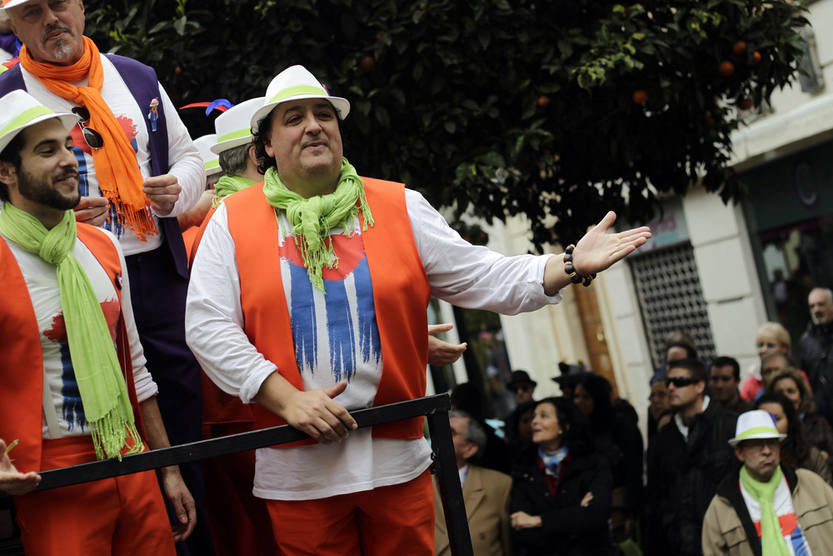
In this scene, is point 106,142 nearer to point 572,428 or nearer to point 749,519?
point 572,428

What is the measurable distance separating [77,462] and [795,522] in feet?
15.5

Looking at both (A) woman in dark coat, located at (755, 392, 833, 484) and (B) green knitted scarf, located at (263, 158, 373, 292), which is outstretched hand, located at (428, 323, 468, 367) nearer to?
(B) green knitted scarf, located at (263, 158, 373, 292)

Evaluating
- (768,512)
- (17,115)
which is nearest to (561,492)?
(768,512)

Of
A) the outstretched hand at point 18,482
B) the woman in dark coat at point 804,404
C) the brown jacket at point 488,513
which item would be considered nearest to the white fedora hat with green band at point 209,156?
the outstretched hand at point 18,482

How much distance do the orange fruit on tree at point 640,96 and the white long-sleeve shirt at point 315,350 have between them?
13.6 ft

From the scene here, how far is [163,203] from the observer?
165 inches

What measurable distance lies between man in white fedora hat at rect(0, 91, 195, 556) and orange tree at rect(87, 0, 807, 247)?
3.37 metres

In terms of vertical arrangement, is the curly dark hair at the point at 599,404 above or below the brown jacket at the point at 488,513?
above

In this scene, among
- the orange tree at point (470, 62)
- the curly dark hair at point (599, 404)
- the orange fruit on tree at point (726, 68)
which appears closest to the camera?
the orange tree at point (470, 62)

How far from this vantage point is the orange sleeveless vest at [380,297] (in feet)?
11.6

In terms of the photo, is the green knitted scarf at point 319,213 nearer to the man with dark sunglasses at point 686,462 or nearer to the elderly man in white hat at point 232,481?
the elderly man in white hat at point 232,481

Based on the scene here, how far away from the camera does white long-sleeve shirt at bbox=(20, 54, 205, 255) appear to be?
13.6ft

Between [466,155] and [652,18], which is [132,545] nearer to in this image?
[466,155]

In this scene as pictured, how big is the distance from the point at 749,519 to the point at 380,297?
4.15 m
